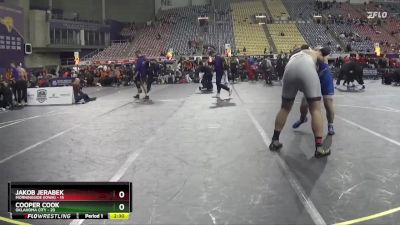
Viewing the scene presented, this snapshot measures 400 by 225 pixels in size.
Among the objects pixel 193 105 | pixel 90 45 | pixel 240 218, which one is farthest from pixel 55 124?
pixel 90 45

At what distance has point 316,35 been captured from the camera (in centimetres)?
4391

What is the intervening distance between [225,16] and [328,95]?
42.8 metres

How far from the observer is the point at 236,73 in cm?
2806

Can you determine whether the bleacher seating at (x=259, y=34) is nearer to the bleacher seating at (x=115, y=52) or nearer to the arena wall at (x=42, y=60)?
the bleacher seating at (x=115, y=52)

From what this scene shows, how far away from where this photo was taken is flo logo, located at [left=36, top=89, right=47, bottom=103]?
16.8m

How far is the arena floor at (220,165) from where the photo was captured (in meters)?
4.35

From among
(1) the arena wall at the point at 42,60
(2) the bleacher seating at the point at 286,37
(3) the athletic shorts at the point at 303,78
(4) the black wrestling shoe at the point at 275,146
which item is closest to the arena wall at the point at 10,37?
(4) the black wrestling shoe at the point at 275,146

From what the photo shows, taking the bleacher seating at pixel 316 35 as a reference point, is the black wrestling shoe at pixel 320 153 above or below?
below

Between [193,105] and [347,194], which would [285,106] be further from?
[193,105]

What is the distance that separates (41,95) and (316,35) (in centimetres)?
3233

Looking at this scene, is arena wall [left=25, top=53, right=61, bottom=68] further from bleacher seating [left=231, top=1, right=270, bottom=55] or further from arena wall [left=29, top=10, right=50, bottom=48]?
bleacher seating [left=231, top=1, right=270, bottom=55]

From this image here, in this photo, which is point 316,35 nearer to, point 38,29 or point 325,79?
point 38,29
